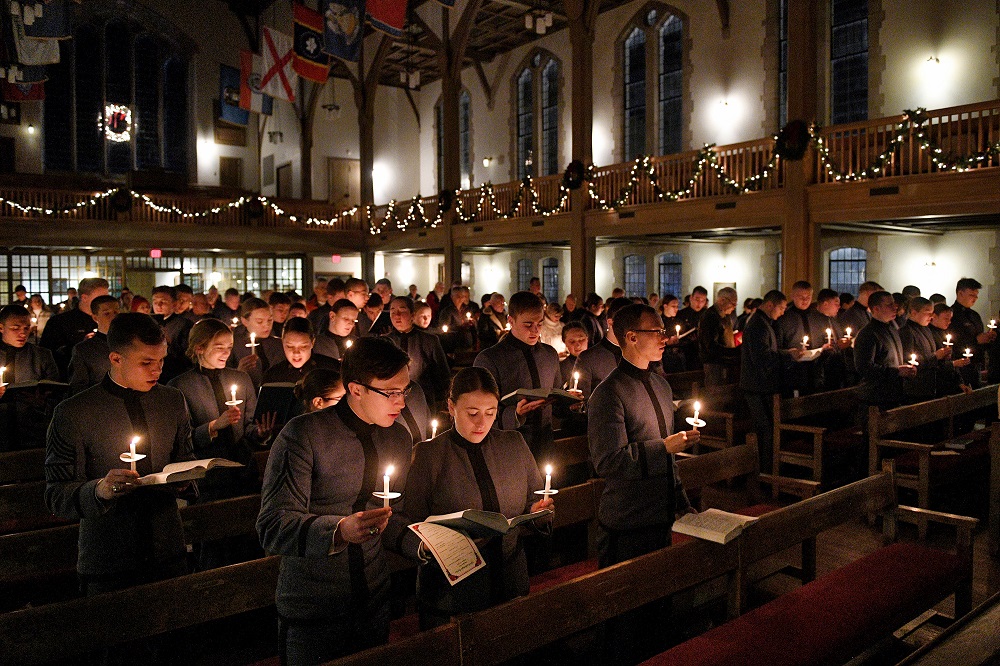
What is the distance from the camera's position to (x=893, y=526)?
5402 mm

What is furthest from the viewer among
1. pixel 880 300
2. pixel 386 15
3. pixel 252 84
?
pixel 252 84

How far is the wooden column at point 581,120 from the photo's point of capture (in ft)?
61.6

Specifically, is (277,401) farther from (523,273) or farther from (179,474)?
(523,273)

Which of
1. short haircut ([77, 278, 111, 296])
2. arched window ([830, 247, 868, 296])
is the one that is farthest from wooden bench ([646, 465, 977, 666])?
arched window ([830, 247, 868, 296])

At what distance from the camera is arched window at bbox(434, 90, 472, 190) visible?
1219 inches

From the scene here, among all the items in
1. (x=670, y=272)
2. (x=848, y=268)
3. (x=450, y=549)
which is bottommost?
(x=450, y=549)

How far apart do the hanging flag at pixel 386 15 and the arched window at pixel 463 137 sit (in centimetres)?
1460

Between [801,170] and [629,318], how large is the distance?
38.7ft

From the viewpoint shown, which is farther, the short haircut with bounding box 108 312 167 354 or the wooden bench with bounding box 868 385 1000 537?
the wooden bench with bounding box 868 385 1000 537

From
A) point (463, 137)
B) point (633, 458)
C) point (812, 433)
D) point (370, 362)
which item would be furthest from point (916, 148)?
point (463, 137)

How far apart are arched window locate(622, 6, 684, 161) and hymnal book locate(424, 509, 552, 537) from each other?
21528 millimetres

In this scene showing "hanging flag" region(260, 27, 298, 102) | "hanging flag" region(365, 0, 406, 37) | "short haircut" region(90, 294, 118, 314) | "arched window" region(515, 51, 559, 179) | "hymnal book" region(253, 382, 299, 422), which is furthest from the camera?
"arched window" region(515, 51, 559, 179)

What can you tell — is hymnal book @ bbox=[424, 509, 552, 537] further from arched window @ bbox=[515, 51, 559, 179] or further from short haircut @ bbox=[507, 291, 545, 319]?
arched window @ bbox=[515, 51, 559, 179]

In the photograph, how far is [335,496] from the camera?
2.95 metres
